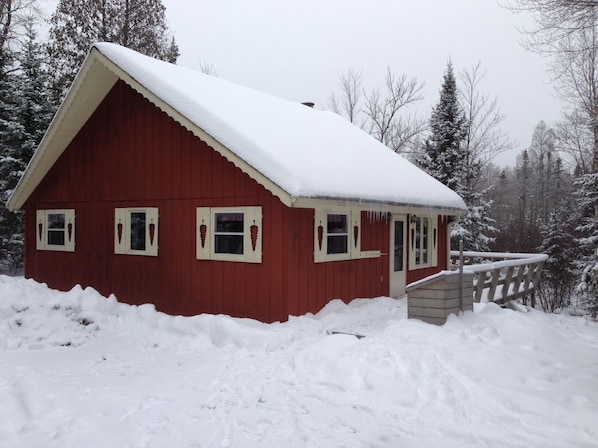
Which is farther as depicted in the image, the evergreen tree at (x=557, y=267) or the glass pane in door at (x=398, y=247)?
the evergreen tree at (x=557, y=267)

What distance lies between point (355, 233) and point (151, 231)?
4.28 metres

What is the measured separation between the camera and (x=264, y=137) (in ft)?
32.8

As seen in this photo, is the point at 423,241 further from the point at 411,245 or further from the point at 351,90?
the point at 351,90

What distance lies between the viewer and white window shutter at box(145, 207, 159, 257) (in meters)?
11.2

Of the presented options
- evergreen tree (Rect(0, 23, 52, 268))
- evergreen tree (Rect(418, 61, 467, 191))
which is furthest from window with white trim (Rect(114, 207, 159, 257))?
evergreen tree (Rect(418, 61, 467, 191))

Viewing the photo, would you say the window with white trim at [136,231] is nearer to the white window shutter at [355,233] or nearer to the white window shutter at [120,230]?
the white window shutter at [120,230]

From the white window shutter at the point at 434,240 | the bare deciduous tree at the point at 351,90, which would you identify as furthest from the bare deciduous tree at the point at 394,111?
the white window shutter at the point at 434,240

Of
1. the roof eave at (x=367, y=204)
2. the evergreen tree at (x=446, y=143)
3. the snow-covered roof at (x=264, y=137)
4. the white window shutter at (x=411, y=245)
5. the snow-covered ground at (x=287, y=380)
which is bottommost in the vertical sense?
the snow-covered ground at (x=287, y=380)

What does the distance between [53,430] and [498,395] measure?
440cm

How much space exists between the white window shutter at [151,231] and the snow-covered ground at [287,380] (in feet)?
5.32

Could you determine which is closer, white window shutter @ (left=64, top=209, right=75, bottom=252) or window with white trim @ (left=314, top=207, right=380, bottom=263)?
window with white trim @ (left=314, top=207, right=380, bottom=263)

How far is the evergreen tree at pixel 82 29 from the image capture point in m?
24.2

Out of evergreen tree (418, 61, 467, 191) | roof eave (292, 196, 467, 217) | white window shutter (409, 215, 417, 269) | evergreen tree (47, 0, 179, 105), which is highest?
evergreen tree (47, 0, 179, 105)

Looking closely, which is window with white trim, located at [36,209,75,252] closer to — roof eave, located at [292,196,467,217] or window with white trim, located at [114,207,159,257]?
window with white trim, located at [114,207,159,257]
